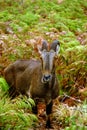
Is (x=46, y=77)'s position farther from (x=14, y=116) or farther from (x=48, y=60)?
(x=14, y=116)

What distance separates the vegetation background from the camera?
7551mm

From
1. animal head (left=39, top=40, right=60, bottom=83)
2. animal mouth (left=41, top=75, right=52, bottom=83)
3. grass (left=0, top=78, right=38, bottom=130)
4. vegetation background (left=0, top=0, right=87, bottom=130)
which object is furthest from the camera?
animal mouth (left=41, top=75, right=52, bottom=83)

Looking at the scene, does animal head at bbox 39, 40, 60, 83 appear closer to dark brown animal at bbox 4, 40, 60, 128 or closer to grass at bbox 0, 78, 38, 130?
dark brown animal at bbox 4, 40, 60, 128

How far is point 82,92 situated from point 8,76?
77.2 inches

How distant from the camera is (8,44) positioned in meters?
12.4

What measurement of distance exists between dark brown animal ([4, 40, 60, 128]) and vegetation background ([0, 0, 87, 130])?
26cm

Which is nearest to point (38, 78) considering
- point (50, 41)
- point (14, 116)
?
point (14, 116)

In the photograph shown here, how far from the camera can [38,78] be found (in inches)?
352

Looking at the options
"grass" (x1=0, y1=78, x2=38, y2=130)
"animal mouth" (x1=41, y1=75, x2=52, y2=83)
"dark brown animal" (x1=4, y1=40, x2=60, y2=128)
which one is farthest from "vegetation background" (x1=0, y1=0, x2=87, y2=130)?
"animal mouth" (x1=41, y1=75, x2=52, y2=83)

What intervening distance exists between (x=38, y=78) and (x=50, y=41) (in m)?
4.85

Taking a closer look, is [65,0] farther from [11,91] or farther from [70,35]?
[11,91]

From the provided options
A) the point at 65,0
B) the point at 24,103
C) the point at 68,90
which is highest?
the point at 24,103

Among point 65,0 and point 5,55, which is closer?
point 5,55

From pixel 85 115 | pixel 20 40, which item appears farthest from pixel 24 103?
pixel 20 40
